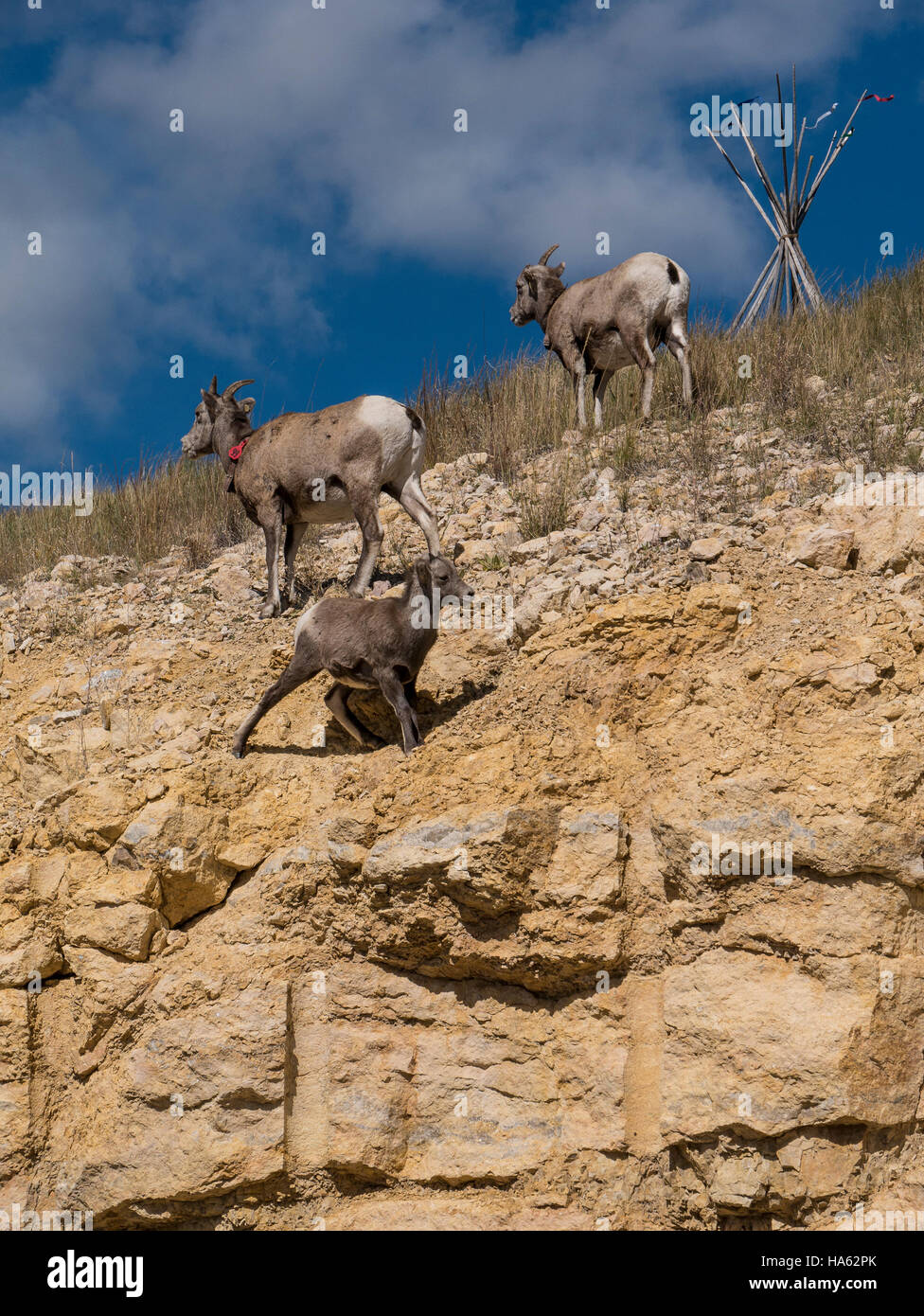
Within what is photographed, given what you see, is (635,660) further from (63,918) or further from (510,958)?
(63,918)

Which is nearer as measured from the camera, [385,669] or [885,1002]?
[885,1002]

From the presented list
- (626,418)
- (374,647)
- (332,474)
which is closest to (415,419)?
(332,474)

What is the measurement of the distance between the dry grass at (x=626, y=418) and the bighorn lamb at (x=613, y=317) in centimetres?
39

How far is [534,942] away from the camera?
5.51 metres

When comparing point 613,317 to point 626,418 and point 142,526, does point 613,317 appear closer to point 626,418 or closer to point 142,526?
point 626,418

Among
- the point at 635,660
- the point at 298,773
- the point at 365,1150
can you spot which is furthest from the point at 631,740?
the point at 365,1150

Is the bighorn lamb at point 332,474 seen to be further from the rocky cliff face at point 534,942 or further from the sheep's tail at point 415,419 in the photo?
the rocky cliff face at point 534,942

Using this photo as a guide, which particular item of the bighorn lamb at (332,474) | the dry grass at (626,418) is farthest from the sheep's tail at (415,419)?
the dry grass at (626,418)

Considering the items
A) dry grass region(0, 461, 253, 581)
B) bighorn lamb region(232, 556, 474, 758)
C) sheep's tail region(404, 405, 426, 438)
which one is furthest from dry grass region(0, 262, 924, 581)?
bighorn lamb region(232, 556, 474, 758)

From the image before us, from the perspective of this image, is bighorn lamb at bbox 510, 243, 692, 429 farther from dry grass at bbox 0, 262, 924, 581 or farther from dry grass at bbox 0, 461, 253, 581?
dry grass at bbox 0, 461, 253, 581

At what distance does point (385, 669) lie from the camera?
628 cm

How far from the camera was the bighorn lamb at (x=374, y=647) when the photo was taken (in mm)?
6297

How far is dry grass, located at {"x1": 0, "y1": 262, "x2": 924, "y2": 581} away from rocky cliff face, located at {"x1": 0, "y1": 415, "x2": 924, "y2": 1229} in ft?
10.5

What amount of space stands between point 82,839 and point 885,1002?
418 centimetres
